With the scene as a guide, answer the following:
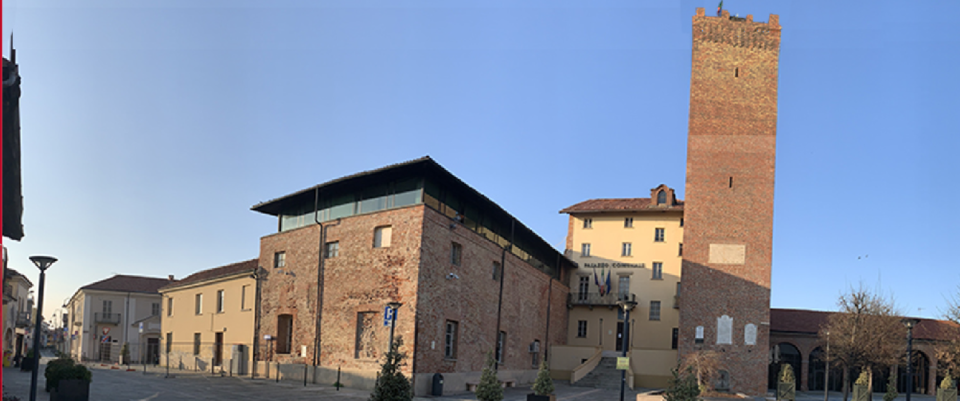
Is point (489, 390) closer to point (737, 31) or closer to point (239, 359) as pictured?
point (239, 359)

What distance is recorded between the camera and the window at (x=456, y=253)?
1104 inches

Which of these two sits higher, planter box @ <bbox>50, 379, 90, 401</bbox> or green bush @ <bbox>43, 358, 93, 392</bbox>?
green bush @ <bbox>43, 358, 93, 392</bbox>

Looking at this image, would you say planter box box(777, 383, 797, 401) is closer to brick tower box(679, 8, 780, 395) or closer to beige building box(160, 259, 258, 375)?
brick tower box(679, 8, 780, 395)

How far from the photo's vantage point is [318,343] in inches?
1096

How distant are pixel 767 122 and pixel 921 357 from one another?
63.4 ft

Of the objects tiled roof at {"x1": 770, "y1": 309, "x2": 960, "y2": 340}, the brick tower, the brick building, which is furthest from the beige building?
tiled roof at {"x1": 770, "y1": 309, "x2": 960, "y2": 340}

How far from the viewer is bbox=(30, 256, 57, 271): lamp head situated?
1554 cm

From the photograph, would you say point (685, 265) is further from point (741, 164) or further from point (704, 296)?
point (741, 164)

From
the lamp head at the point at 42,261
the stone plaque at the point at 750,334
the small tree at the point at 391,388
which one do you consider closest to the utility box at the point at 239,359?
the lamp head at the point at 42,261

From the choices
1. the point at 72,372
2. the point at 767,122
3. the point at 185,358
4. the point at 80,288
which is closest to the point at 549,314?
the point at 767,122

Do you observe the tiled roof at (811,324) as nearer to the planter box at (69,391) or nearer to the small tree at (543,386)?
the small tree at (543,386)

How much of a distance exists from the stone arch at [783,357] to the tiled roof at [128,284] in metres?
46.5

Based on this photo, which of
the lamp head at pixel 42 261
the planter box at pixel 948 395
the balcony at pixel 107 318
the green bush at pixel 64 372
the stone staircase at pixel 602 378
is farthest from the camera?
the balcony at pixel 107 318

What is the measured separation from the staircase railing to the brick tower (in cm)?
547
